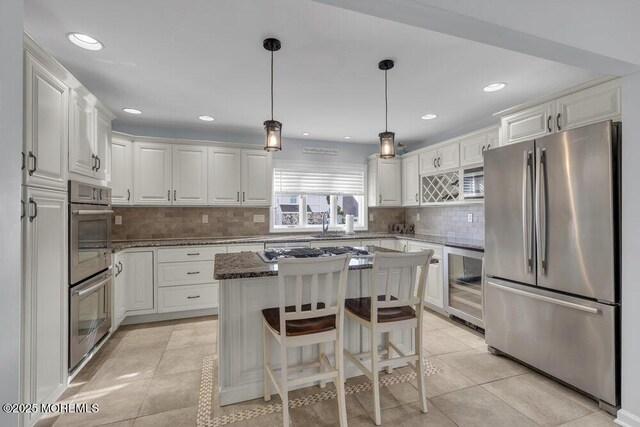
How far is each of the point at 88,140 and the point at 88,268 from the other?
3.47 ft

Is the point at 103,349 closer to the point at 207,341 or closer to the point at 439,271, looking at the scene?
the point at 207,341

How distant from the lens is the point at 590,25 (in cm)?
155

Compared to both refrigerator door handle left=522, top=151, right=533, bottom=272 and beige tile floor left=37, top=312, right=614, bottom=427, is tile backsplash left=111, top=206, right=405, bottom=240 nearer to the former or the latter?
beige tile floor left=37, top=312, right=614, bottom=427

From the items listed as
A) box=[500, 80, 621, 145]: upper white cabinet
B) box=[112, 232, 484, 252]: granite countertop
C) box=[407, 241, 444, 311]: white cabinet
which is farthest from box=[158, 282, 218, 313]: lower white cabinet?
box=[500, 80, 621, 145]: upper white cabinet

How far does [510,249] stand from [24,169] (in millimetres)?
3369

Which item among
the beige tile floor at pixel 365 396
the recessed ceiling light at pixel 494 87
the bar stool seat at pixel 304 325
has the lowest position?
the beige tile floor at pixel 365 396

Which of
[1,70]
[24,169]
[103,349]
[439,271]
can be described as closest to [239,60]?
[24,169]

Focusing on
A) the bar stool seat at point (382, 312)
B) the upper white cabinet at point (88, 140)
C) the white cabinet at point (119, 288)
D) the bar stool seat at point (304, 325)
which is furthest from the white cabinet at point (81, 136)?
the bar stool seat at point (382, 312)

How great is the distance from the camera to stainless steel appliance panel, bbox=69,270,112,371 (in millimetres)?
2219

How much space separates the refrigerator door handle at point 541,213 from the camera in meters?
2.24

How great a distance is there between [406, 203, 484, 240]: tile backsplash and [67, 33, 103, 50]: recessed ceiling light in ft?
13.6

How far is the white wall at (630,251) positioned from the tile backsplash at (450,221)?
2.01 m

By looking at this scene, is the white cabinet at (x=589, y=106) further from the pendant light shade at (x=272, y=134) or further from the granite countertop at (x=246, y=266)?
the pendant light shade at (x=272, y=134)

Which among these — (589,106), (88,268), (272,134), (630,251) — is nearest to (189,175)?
(88,268)
